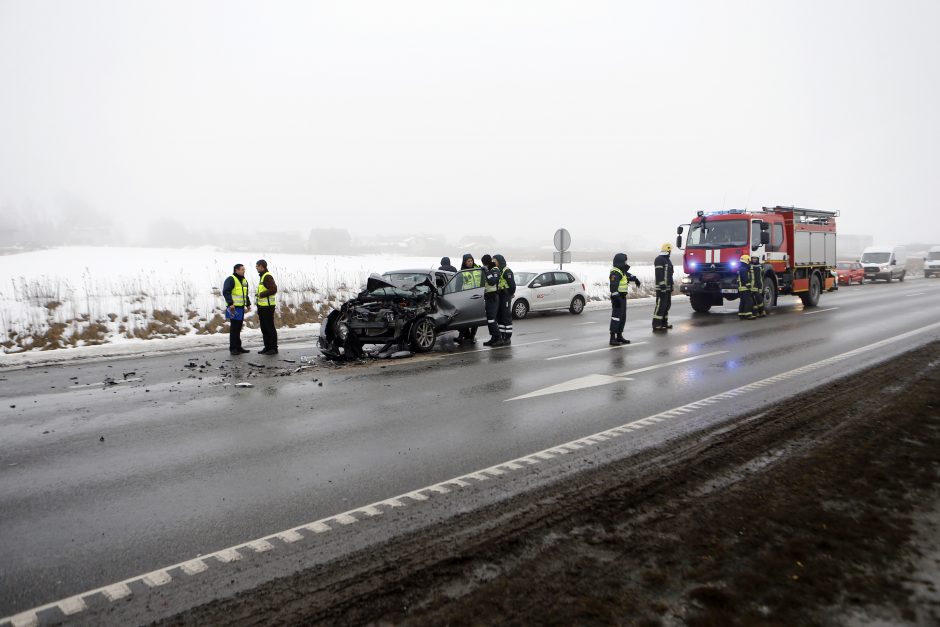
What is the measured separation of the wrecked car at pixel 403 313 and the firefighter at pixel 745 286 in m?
8.07

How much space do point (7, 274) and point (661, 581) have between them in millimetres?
31250

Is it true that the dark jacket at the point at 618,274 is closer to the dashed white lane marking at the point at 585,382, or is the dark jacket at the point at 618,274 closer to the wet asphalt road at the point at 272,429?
the wet asphalt road at the point at 272,429

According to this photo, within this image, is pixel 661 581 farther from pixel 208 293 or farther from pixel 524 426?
pixel 208 293

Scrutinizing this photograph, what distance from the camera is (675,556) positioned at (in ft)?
11.9

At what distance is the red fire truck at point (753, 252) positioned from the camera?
1834 cm

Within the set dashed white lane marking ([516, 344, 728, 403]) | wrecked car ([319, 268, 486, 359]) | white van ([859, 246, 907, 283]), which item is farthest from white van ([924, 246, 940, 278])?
dashed white lane marking ([516, 344, 728, 403])

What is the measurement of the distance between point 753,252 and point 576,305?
5.59 meters

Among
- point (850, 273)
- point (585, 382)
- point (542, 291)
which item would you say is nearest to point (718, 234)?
point (542, 291)

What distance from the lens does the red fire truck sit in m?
18.3

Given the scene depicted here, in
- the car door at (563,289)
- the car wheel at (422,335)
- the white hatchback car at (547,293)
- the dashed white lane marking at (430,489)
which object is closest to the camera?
the dashed white lane marking at (430,489)

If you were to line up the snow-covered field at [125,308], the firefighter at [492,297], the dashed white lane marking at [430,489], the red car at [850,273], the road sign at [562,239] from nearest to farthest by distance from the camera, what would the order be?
the dashed white lane marking at [430,489] < the firefighter at [492,297] < the snow-covered field at [125,308] < the road sign at [562,239] < the red car at [850,273]

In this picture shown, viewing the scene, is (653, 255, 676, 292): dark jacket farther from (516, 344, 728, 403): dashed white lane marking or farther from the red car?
the red car

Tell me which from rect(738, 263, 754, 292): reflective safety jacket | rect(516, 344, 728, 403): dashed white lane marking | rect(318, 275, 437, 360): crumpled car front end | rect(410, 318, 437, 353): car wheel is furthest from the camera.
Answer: rect(738, 263, 754, 292): reflective safety jacket

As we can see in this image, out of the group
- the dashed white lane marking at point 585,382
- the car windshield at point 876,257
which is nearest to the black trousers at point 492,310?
the dashed white lane marking at point 585,382
